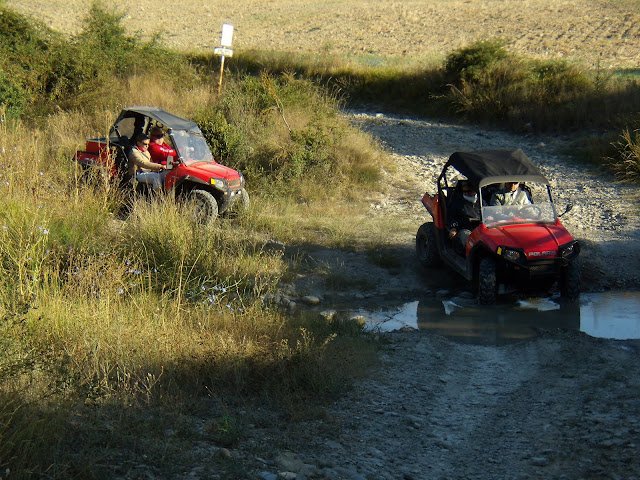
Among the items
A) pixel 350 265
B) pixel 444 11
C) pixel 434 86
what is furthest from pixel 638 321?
pixel 444 11

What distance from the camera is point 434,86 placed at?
22.7 meters

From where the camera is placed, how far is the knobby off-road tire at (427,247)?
31.8 feet

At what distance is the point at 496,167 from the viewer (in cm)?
895

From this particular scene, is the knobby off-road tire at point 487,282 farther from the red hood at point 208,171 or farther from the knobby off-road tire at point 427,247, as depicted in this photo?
the red hood at point 208,171

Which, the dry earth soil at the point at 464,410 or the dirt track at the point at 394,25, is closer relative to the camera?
the dry earth soil at the point at 464,410

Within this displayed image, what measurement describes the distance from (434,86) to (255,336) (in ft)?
59.5

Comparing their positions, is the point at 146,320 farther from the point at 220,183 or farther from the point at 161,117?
the point at 161,117

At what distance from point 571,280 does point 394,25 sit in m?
33.5

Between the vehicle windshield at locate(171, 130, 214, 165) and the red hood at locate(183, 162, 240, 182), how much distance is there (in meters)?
0.15

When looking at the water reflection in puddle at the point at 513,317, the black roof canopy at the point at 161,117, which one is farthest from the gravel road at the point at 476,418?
the black roof canopy at the point at 161,117

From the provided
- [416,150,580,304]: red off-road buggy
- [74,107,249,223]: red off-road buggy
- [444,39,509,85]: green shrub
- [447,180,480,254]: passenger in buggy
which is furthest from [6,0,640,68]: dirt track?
[416,150,580,304]: red off-road buggy

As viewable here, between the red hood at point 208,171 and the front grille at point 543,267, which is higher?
the red hood at point 208,171

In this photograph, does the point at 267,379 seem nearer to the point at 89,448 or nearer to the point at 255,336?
the point at 255,336

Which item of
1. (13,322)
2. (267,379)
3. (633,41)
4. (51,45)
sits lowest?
(267,379)
